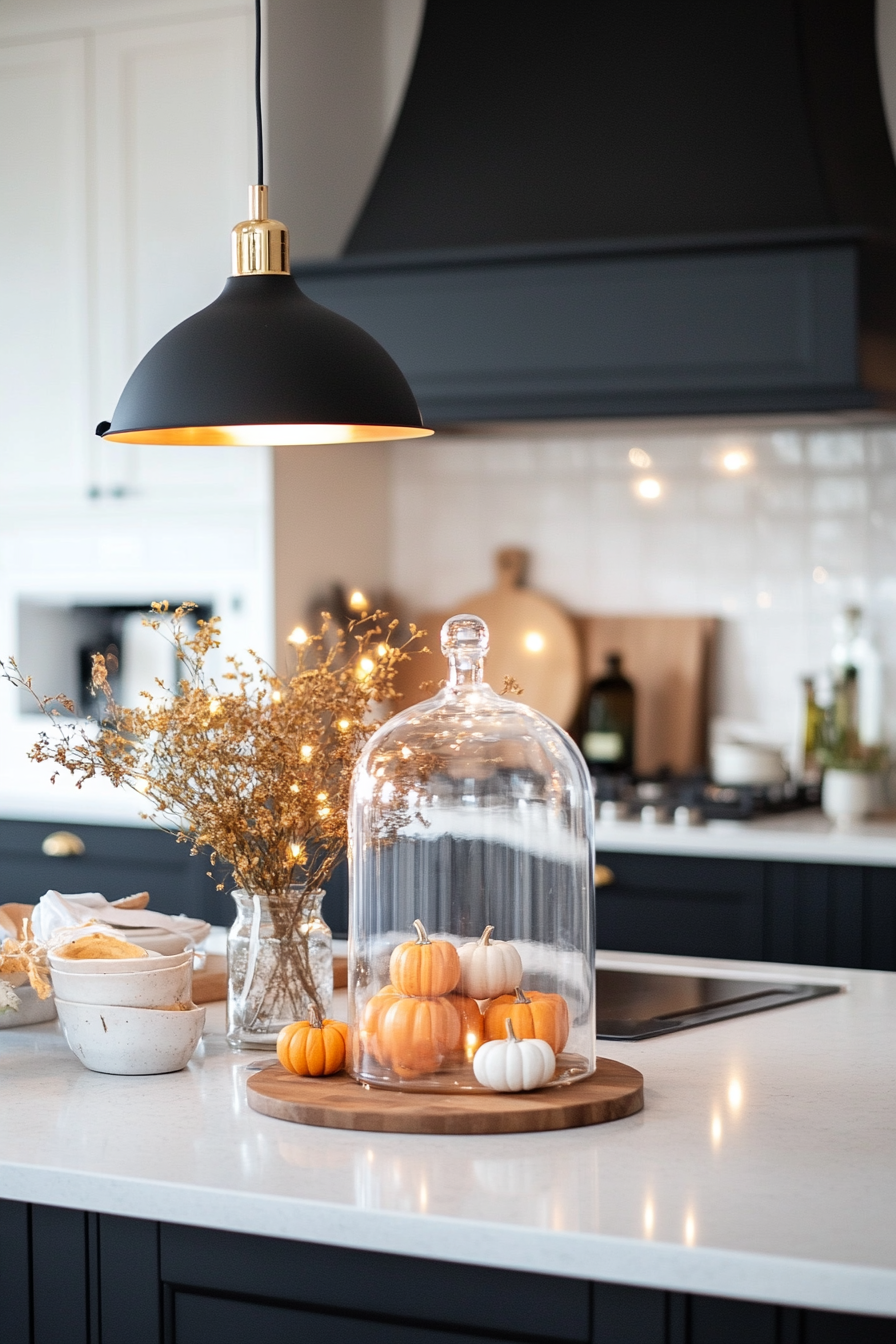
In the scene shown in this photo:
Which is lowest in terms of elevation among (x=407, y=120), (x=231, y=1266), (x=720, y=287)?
(x=231, y=1266)

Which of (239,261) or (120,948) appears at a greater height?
(239,261)

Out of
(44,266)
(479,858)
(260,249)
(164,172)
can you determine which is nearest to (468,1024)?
(479,858)

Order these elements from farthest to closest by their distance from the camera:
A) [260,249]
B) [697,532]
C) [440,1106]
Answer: [697,532] → [260,249] → [440,1106]

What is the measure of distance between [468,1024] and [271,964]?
30cm

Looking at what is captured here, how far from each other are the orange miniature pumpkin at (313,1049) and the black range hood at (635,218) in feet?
6.76

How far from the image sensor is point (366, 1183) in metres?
1.29

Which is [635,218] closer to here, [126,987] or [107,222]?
[107,222]

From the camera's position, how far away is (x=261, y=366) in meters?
1.58

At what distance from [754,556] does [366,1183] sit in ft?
9.06

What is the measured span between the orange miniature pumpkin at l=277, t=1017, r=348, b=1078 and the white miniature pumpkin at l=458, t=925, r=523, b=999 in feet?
0.45

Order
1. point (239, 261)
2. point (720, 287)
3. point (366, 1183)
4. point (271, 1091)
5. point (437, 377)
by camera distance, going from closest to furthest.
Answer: point (366, 1183), point (271, 1091), point (239, 261), point (720, 287), point (437, 377)

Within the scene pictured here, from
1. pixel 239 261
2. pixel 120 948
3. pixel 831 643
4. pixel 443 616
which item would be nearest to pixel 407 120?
pixel 443 616

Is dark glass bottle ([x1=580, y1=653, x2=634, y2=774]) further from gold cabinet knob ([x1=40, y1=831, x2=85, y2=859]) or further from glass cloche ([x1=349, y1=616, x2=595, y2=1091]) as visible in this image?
glass cloche ([x1=349, y1=616, x2=595, y2=1091])

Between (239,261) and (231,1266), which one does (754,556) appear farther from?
(231,1266)
